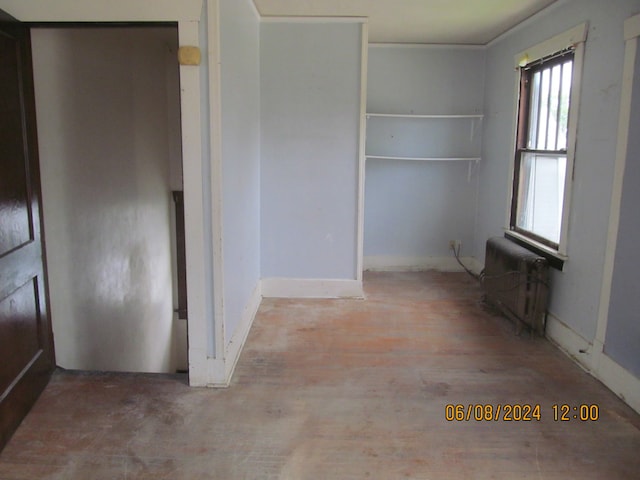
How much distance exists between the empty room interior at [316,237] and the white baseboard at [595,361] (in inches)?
0.8

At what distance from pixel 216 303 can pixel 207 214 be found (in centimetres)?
51

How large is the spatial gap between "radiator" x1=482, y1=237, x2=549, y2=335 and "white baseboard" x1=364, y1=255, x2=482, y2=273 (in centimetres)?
148

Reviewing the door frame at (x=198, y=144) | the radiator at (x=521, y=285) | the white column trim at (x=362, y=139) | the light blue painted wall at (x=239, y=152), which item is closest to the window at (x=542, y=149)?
the radiator at (x=521, y=285)

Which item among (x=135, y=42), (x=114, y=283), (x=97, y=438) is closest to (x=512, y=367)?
(x=97, y=438)

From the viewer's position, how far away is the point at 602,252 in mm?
3119

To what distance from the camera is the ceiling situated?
3898mm

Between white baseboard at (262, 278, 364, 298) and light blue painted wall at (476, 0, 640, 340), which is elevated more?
light blue painted wall at (476, 0, 640, 340)

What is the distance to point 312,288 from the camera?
4.80 meters

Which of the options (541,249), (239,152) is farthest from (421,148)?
(239,152)

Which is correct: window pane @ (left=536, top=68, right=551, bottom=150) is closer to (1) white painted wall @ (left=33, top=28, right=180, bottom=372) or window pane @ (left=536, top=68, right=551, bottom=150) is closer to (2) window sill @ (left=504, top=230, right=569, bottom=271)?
(2) window sill @ (left=504, top=230, right=569, bottom=271)

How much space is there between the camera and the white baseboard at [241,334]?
10.2 ft

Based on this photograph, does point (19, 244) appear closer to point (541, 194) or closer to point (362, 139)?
point (362, 139)

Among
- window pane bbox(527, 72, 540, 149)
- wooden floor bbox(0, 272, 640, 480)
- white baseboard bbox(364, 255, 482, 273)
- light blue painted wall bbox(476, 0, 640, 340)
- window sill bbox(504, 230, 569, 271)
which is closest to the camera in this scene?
wooden floor bbox(0, 272, 640, 480)

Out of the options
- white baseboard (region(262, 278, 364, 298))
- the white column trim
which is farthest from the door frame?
the white column trim
